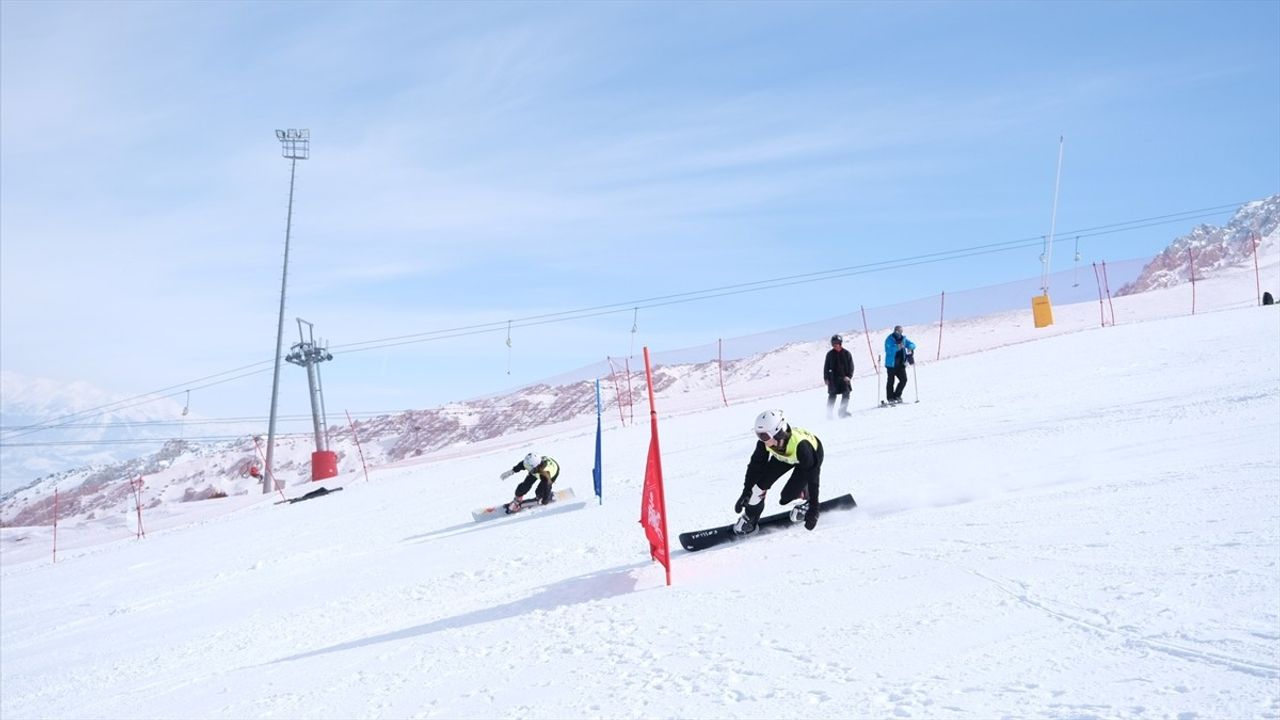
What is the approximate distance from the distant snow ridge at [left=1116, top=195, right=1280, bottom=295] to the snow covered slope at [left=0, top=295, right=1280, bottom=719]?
3161cm

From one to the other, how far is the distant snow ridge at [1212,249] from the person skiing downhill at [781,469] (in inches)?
1416

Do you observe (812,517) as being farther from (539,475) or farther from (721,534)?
(539,475)

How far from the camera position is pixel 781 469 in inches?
384

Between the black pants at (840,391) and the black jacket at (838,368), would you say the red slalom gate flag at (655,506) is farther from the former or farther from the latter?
the black jacket at (838,368)

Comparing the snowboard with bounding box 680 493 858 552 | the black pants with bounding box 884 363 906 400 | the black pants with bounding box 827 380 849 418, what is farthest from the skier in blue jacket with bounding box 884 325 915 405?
the snowboard with bounding box 680 493 858 552

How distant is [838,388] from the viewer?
19031 mm

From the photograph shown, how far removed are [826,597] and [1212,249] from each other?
200ft

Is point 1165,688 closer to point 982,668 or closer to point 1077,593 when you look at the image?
point 982,668

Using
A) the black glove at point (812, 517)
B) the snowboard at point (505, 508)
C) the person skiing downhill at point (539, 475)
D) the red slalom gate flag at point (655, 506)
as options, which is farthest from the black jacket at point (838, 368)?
the red slalom gate flag at point (655, 506)

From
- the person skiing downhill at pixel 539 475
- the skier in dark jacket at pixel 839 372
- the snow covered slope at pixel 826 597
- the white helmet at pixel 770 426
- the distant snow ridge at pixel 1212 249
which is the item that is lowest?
the snow covered slope at pixel 826 597

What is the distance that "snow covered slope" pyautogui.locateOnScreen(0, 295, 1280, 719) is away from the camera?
5488 mm

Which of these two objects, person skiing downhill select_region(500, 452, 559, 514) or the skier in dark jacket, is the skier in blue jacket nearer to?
the skier in dark jacket

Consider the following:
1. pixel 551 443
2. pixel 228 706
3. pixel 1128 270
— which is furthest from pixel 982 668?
pixel 1128 270

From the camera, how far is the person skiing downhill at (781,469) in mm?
9539
